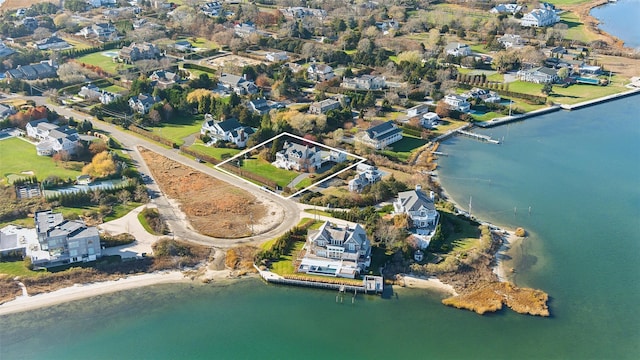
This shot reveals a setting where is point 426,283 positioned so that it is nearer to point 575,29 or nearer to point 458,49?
point 458,49

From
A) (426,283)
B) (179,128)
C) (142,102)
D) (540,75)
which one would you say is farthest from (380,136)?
(540,75)

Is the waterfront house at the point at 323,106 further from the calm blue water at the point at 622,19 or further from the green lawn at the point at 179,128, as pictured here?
the calm blue water at the point at 622,19

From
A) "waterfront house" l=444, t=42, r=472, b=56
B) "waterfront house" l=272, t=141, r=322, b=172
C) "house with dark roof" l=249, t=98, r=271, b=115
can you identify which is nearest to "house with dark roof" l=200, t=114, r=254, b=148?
"house with dark roof" l=249, t=98, r=271, b=115

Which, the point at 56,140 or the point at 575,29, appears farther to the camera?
the point at 575,29

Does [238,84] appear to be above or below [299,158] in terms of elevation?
above

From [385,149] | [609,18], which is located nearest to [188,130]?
[385,149]

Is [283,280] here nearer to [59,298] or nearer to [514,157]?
[59,298]

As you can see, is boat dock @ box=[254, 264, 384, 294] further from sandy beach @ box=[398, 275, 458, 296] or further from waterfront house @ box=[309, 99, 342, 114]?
waterfront house @ box=[309, 99, 342, 114]

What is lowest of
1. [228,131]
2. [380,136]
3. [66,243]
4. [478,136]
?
[66,243]
